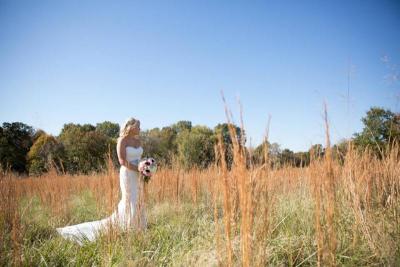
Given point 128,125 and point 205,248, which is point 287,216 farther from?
point 128,125

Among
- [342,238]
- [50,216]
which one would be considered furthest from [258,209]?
[50,216]

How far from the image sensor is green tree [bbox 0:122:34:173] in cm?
1810

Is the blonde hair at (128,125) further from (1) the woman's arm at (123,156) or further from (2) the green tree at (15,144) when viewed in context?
(2) the green tree at (15,144)

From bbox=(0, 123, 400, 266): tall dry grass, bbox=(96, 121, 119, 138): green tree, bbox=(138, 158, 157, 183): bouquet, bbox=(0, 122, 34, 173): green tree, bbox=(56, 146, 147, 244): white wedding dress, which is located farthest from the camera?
bbox=(96, 121, 119, 138): green tree

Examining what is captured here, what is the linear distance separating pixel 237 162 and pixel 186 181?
475 centimetres

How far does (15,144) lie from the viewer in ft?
62.6

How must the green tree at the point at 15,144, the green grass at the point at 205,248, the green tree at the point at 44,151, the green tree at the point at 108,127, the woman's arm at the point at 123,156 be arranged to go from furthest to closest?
the green tree at the point at 108,127, the green tree at the point at 15,144, the green tree at the point at 44,151, the woman's arm at the point at 123,156, the green grass at the point at 205,248

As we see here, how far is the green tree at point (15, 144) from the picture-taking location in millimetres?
18098

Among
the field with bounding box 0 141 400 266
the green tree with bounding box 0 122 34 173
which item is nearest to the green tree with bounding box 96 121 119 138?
the green tree with bounding box 0 122 34 173

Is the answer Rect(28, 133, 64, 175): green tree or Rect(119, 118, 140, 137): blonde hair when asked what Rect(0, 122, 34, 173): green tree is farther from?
Rect(119, 118, 140, 137): blonde hair

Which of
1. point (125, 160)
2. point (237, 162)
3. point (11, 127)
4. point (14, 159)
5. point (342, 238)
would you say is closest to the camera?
point (237, 162)

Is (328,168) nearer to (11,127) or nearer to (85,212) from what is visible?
(85,212)

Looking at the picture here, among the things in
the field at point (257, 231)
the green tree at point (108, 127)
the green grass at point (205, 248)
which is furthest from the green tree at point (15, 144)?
the green grass at point (205, 248)

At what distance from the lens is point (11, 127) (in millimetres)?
19750
